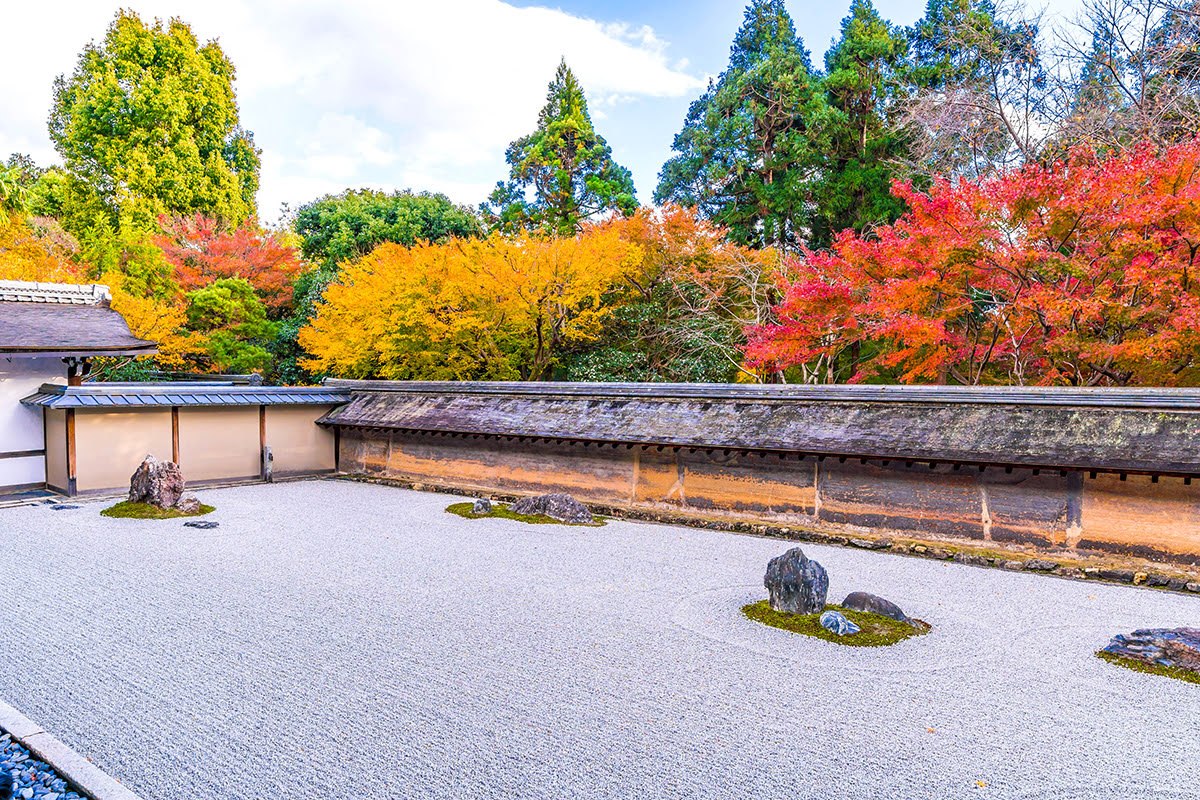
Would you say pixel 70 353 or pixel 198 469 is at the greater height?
pixel 70 353

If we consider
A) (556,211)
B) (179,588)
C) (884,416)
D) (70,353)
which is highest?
(556,211)

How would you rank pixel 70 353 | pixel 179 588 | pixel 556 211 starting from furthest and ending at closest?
pixel 556 211, pixel 70 353, pixel 179 588

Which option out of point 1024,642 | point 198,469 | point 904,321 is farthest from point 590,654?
point 198,469

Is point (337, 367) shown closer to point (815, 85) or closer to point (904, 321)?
point (904, 321)

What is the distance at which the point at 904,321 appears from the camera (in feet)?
36.1

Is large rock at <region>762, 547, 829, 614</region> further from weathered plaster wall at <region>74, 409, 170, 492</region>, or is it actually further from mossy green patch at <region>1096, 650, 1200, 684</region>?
weathered plaster wall at <region>74, 409, 170, 492</region>

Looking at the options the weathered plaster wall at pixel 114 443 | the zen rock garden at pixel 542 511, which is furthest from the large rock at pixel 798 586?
the weathered plaster wall at pixel 114 443

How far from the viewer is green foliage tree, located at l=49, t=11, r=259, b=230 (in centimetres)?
2720

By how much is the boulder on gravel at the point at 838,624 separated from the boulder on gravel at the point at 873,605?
325 mm

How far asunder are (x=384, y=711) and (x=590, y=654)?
1.61m

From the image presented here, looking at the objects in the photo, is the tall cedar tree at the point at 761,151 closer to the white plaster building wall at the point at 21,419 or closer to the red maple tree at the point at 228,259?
the red maple tree at the point at 228,259

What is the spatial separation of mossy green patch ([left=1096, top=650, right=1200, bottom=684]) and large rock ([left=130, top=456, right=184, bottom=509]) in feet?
38.8

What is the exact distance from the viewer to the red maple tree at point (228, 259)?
22.6m

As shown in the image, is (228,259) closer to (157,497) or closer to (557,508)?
(157,497)
